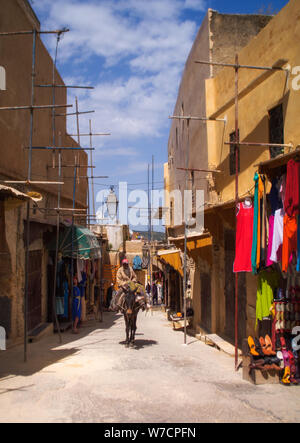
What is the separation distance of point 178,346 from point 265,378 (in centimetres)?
363

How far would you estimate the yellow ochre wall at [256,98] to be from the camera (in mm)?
7098

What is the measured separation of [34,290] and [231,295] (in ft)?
16.1

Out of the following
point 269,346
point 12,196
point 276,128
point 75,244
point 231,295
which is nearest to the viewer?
point 269,346

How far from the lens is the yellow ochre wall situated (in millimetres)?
7098

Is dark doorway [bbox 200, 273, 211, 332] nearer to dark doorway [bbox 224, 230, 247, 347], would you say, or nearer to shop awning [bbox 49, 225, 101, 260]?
dark doorway [bbox 224, 230, 247, 347]

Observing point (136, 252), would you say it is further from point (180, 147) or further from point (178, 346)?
point (178, 346)

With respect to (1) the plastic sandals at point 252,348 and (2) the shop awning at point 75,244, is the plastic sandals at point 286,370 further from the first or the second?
(2) the shop awning at point 75,244

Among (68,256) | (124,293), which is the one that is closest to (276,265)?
(124,293)

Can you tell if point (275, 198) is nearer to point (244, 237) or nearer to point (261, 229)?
point (261, 229)

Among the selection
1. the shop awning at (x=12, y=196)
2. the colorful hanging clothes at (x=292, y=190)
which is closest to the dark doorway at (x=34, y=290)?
the shop awning at (x=12, y=196)

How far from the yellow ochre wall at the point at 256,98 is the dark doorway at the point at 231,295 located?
127 cm

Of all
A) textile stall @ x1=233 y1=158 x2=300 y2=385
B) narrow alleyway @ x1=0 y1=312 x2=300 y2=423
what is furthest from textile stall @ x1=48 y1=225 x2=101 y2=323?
textile stall @ x1=233 y1=158 x2=300 y2=385

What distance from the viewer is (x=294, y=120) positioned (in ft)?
22.8

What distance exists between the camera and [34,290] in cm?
1023
